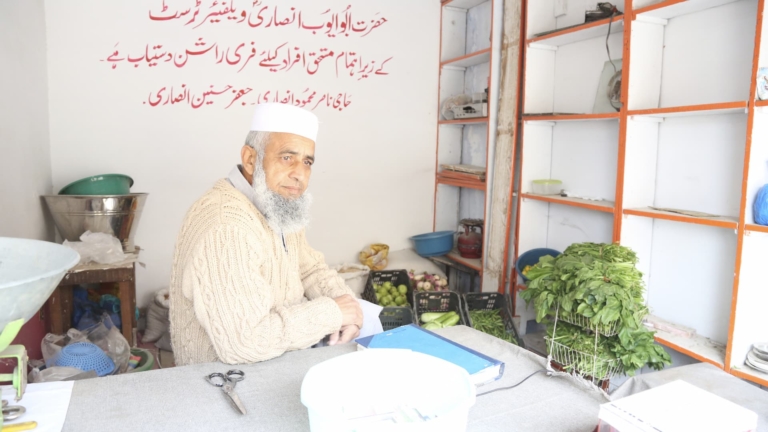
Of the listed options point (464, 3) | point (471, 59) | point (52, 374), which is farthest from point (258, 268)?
point (464, 3)

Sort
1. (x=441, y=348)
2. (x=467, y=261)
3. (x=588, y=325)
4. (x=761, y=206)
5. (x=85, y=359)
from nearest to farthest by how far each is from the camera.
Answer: (x=441, y=348) < (x=85, y=359) < (x=761, y=206) < (x=588, y=325) < (x=467, y=261)

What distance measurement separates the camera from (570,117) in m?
3.21

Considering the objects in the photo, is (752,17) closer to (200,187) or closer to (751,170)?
(751,170)

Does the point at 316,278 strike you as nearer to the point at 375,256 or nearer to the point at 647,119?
the point at 647,119

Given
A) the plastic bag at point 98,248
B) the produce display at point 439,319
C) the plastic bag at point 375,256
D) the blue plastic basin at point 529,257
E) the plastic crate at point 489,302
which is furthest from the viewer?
the plastic bag at point 375,256

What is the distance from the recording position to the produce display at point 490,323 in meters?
3.44

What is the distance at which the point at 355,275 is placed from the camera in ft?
13.4

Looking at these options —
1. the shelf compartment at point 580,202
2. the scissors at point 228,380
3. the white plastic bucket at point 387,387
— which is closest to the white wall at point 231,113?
the shelf compartment at point 580,202

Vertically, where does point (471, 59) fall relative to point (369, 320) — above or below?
above

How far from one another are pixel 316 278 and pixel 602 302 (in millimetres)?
1226

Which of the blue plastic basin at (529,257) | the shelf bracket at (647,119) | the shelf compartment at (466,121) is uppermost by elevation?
the shelf compartment at (466,121)

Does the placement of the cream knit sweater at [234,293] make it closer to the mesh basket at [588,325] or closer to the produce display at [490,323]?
the mesh basket at [588,325]

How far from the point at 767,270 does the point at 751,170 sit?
19.3 inches

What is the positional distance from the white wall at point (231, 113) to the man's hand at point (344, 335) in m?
2.56
